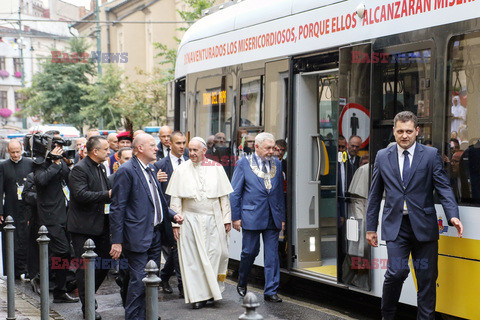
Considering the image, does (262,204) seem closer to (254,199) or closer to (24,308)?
(254,199)

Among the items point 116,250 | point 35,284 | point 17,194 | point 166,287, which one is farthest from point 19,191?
point 116,250

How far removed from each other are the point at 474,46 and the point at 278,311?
3497 mm

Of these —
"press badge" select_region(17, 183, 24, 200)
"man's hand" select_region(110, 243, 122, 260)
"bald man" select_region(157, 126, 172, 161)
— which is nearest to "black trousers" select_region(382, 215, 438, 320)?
"man's hand" select_region(110, 243, 122, 260)

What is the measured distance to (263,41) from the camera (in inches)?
369

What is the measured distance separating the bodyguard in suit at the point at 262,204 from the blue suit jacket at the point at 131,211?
1703mm

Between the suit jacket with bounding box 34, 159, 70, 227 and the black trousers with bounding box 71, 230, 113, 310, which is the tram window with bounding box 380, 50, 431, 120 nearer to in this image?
the black trousers with bounding box 71, 230, 113, 310

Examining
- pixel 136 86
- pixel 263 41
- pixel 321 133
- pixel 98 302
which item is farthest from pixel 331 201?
pixel 136 86

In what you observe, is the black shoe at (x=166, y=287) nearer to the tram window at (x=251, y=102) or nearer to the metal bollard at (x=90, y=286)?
the tram window at (x=251, y=102)

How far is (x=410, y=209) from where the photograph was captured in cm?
646

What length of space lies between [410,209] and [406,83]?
1217 mm

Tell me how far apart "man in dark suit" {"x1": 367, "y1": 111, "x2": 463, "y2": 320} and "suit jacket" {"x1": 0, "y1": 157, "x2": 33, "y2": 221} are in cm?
586

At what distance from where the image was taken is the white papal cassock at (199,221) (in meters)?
8.54

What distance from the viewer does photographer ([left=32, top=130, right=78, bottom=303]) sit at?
9.21m

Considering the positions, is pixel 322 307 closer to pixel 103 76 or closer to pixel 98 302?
pixel 98 302
